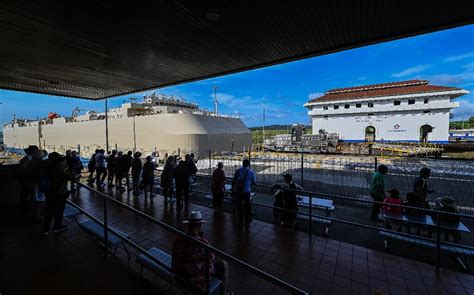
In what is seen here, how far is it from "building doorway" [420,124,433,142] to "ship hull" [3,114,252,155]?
22.4 metres

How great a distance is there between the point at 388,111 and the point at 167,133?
97.6 ft

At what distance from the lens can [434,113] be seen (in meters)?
28.6

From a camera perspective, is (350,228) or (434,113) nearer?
(350,228)

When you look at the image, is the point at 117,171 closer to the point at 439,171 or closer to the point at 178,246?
the point at 178,246

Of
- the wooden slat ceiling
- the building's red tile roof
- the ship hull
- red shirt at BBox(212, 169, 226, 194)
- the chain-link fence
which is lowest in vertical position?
the chain-link fence

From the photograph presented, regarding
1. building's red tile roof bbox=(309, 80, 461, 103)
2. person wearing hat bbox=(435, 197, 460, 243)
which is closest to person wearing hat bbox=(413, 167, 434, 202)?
person wearing hat bbox=(435, 197, 460, 243)

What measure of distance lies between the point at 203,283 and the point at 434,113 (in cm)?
3700

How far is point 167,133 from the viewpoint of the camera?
25.8 meters

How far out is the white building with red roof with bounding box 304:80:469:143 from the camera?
28484 millimetres

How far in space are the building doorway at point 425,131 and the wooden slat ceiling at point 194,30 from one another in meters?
32.5

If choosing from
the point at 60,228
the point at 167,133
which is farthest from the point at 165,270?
the point at 167,133

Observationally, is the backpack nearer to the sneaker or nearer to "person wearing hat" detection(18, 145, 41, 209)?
the sneaker

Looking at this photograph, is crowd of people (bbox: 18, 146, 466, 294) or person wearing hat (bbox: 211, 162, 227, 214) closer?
crowd of people (bbox: 18, 146, 466, 294)

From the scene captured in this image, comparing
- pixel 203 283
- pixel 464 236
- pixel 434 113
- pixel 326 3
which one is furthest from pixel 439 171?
pixel 434 113
